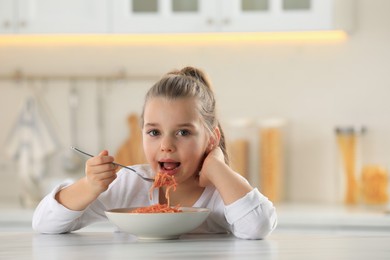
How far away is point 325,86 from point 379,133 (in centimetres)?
30

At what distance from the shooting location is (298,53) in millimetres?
3412

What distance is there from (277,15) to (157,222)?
1815 mm

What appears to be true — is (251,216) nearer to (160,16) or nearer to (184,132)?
(184,132)

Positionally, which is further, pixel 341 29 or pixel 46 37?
pixel 46 37

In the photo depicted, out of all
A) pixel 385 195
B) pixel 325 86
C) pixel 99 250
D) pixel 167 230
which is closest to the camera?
pixel 99 250

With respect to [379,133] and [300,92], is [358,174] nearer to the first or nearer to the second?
[379,133]

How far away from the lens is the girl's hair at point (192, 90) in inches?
72.4

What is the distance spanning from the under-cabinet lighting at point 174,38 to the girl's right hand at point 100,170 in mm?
1694

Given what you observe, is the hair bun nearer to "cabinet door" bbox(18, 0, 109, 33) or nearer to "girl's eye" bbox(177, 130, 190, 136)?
"girl's eye" bbox(177, 130, 190, 136)

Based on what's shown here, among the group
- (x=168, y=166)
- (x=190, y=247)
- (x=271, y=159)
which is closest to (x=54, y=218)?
(x=168, y=166)

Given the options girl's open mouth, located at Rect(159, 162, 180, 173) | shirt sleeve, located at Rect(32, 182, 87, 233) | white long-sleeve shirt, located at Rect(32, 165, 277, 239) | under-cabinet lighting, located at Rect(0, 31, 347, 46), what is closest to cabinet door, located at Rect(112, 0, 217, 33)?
under-cabinet lighting, located at Rect(0, 31, 347, 46)

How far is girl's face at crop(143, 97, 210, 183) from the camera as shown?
5.87 feet

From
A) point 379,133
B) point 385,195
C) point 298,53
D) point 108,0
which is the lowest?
point 385,195

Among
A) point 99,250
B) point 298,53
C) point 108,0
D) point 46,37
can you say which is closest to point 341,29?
point 298,53
